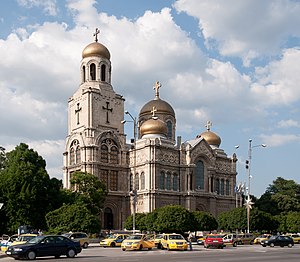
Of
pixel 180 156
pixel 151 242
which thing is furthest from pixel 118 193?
Answer: pixel 151 242

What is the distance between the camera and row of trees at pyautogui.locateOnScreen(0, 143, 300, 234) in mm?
60131

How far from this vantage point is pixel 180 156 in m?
85.2

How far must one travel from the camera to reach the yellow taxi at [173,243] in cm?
4194

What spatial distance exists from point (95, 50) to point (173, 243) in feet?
160

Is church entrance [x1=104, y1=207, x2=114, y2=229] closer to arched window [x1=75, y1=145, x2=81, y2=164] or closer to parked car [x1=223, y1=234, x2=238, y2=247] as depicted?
arched window [x1=75, y1=145, x2=81, y2=164]

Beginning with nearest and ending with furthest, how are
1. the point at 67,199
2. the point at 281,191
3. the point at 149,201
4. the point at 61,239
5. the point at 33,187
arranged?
1. the point at 61,239
2. the point at 33,187
3. the point at 67,199
4. the point at 149,201
5. the point at 281,191

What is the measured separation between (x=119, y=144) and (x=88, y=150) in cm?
596

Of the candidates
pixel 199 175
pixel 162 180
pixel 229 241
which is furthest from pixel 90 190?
pixel 229 241

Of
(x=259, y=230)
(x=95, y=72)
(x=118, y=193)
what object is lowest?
(x=259, y=230)

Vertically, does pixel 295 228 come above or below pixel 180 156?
below

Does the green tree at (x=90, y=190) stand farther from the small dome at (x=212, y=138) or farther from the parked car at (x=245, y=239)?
the small dome at (x=212, y=138)

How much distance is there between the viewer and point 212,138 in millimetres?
95812

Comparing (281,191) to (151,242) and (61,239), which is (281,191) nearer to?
(151,242)

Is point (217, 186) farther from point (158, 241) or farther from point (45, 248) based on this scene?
point (45, 248)
